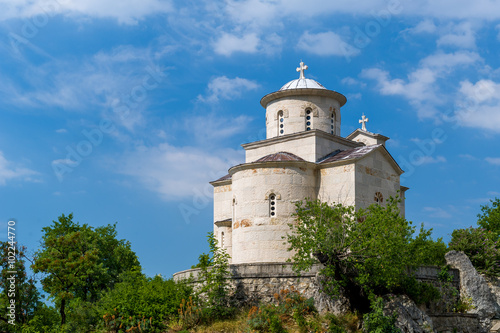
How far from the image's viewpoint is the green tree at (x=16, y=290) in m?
24.9

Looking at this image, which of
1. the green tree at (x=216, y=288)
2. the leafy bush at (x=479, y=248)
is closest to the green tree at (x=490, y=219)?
the leafy bush at (x=479, y=248)

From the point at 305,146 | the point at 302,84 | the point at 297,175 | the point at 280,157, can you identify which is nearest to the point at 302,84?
the point at 302,84

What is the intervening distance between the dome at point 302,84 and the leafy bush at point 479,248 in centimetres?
1002

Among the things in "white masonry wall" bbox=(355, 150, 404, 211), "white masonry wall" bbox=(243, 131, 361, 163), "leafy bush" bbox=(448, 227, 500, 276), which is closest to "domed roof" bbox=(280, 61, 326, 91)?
"white masonry wall" bbox=(243, 131, 361, 163)

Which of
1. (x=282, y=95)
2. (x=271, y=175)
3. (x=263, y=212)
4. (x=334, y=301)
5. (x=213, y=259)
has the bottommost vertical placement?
(x=334, y=301)

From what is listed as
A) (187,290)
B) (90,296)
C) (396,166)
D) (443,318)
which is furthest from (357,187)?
(90,296)

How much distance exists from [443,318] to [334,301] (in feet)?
15.0

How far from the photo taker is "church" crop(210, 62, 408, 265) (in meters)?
24.9

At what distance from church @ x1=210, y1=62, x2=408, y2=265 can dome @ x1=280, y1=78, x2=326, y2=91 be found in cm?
10

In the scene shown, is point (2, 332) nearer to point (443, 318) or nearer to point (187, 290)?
point (187, 290)

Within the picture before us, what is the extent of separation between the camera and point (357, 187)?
2492 centimetres

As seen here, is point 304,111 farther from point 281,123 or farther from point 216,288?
point 216,288

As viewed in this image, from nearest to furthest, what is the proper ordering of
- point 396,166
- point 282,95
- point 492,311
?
point 492,311, point 396,166, point 282,95

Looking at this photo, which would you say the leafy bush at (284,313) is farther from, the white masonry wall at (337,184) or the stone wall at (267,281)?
the white masonry wall at (337,184)
